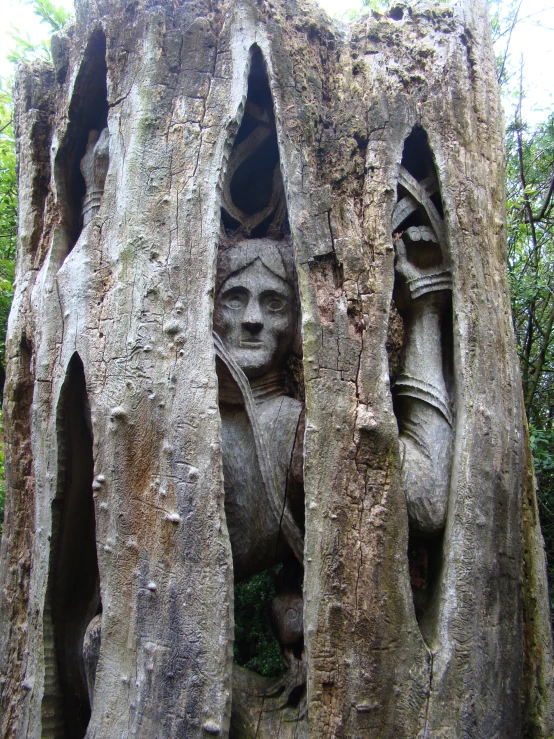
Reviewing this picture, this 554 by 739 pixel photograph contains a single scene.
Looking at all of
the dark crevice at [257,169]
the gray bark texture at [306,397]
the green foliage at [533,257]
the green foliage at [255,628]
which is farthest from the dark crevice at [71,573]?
the green foliage at [533,257]

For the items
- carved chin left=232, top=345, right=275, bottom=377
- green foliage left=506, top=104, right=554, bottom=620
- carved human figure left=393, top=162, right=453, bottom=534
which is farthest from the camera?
green foliage left=506, top=104, right=554, bottom=620

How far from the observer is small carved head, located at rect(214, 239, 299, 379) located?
2.89 meters

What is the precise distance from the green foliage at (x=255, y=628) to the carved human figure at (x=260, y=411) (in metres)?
2.54

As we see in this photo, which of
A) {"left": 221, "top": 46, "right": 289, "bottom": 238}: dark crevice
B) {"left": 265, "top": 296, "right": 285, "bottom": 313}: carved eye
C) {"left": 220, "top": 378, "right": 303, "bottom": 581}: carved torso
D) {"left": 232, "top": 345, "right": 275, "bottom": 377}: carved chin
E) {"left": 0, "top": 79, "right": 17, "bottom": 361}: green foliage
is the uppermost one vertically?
{"left": 0, "top": 79, "right": 17, "bottom": 361}: green foliage

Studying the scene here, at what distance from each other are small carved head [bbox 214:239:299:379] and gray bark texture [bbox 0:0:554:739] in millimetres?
349

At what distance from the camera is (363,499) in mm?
2387

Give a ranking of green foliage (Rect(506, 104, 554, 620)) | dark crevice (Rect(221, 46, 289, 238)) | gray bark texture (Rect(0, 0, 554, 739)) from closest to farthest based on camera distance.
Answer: gray bark texture (Rect(0, 0, 554, 739)) → dark crevice (Rect(221, 46, 289, 238)) → green foliage (Rect(506, 104, 554, 620))

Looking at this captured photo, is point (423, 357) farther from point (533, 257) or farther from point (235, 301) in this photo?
point (533, 257)

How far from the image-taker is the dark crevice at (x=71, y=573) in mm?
2631

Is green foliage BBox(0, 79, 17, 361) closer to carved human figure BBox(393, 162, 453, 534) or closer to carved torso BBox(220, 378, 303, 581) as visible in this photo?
carved torso BBox(220, 378, 303, 581)

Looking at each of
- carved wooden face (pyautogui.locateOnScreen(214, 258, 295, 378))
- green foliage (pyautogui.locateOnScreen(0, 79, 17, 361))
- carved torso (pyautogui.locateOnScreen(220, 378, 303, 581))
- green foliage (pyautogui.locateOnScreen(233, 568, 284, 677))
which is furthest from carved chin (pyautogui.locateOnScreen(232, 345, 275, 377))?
green foliage (pyautogui.locateOnScreen(0, 79, 17, 361))

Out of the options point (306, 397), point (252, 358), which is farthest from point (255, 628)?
point (306, 397)

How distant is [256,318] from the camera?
288 centimetres

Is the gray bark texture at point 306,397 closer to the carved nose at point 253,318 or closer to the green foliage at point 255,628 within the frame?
the carved nose at point 253,318
